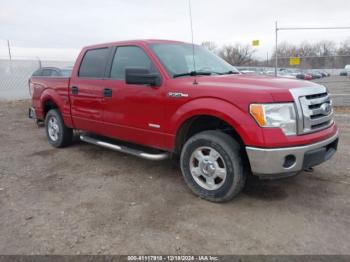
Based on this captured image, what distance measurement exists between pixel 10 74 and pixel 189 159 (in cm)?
1540

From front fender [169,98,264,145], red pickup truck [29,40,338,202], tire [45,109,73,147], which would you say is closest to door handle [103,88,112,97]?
red pickup truck [29,40,338,202]

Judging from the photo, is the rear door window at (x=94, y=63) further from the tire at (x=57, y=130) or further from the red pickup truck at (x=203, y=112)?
the tire at (x=57, y=130)

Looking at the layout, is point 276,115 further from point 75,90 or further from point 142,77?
point 75,90

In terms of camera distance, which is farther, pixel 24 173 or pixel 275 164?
pixel 24 173

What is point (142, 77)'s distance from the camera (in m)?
3.65

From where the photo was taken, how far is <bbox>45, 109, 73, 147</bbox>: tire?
18.8 ft

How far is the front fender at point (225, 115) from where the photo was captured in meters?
3.01

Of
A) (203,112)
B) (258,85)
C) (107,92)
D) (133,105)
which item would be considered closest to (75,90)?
(107,92)

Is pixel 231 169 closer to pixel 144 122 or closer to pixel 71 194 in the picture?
pixel 144 122

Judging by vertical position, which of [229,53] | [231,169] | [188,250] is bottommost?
[188,250]

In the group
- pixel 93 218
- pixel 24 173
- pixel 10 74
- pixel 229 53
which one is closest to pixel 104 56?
pixel 24 173

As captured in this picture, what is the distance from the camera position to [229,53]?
118 ft

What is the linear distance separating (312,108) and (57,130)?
181 inches

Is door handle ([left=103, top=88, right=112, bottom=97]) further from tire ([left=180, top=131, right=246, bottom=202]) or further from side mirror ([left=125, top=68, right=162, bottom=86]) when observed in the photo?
tire ([left=180, top=131, right=246, bottom=202])
